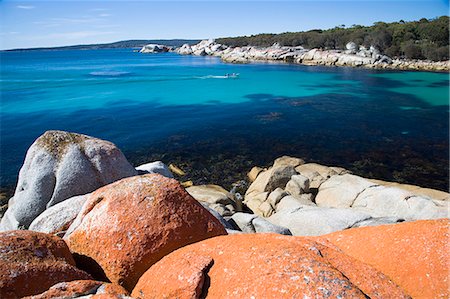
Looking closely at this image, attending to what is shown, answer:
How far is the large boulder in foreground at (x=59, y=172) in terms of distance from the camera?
8.38 metres

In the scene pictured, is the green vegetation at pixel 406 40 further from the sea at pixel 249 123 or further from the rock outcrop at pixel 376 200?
the rock outcrop at pixel 376 200

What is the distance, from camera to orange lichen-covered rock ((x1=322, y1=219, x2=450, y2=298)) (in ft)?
11.4

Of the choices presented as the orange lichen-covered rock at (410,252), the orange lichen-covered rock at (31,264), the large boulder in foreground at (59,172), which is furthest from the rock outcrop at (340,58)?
the orange lichen-covered rock at (31,264)

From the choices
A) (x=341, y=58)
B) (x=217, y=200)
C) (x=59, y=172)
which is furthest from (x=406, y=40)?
(x=59, y=172)

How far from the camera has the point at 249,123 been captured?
1152 inches

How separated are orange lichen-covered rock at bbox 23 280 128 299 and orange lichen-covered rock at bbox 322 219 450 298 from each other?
2.96 meters

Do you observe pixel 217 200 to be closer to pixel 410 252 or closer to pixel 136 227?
pixel 136 227

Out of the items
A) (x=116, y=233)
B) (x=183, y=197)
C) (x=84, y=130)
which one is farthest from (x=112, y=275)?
(x=84, y=130)

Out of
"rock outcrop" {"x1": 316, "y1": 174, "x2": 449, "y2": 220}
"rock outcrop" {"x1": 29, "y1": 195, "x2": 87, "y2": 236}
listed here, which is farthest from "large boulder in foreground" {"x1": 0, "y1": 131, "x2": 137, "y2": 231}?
"rock outcrop" {"x1": 316, "y1": 174, "x2": 449, "y2": 220}

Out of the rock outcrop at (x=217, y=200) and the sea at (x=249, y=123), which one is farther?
the sea at (x=249, y=123)

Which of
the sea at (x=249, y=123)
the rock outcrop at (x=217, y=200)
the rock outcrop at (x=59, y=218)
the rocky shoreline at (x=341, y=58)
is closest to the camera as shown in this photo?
the rock outcrop at (x=59, y=218)

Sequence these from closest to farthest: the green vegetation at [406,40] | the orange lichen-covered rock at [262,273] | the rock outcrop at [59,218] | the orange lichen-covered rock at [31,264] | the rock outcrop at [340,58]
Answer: the orange lichen-covered rock at [262,273]
the orange lichen-covered rock at [31,264]
the rock outcrop at [59,218]
the rock outcrop at [340,58]
the green vegetation at [406,40]

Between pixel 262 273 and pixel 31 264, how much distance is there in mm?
2703

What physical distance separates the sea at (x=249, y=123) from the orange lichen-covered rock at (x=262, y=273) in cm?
1367
